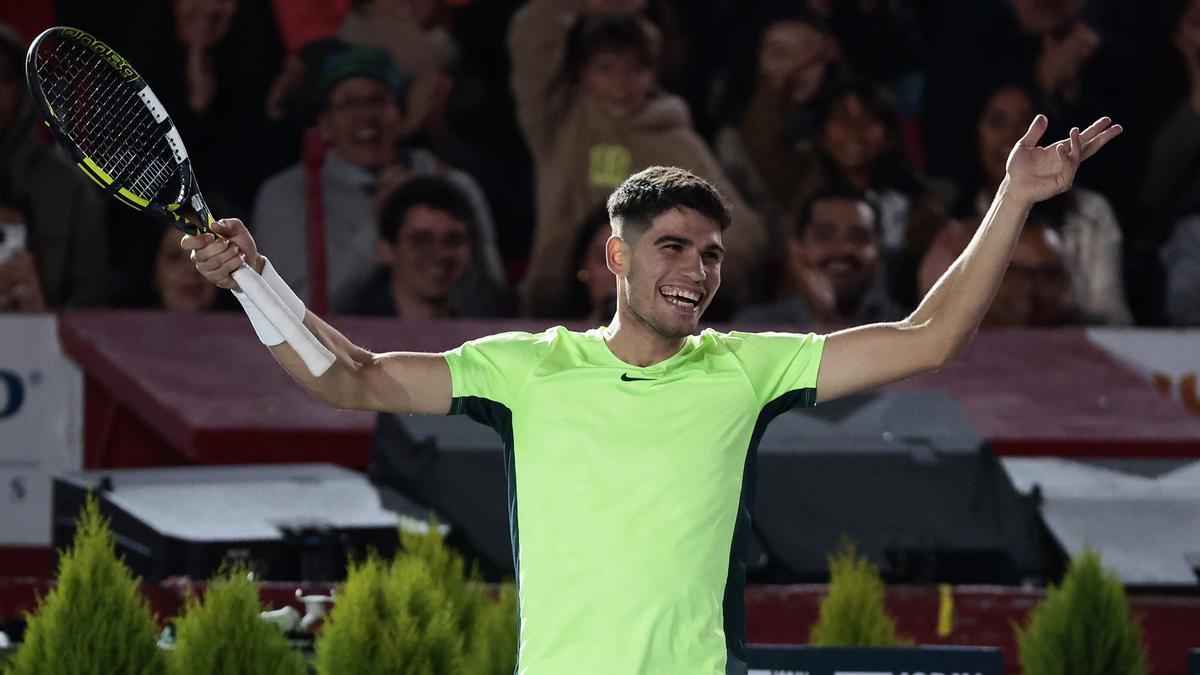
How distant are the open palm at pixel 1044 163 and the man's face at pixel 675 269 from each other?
0.51 metres

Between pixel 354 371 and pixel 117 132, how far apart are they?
721 mm

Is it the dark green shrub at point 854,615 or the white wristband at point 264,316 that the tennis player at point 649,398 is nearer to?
the white wristband at point 264,316

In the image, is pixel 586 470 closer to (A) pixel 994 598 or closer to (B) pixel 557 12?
(A) pixel 994 598

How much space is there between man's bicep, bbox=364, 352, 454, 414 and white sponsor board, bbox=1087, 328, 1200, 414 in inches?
277

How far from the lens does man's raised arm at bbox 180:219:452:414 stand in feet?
10.5

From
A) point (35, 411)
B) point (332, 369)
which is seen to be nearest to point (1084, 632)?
point (332, 369)

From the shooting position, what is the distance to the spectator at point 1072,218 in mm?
9938

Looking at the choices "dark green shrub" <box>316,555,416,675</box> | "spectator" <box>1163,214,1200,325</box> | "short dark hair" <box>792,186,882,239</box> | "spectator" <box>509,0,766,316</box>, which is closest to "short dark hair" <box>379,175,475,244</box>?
"spectator" <box>509,0,766,316</box>

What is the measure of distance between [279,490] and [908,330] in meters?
4.56

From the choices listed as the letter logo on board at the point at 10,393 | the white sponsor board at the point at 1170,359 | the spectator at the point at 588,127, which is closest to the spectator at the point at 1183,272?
the white sponsor board at the point at 1170,359

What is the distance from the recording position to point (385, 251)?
937 centimetres

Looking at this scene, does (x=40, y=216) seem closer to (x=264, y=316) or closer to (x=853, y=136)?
(x=853, y=136)

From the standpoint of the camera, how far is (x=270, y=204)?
30.2ft

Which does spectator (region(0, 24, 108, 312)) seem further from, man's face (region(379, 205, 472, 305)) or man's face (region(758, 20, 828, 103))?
man's face (region(758, 20, 828, 103))
